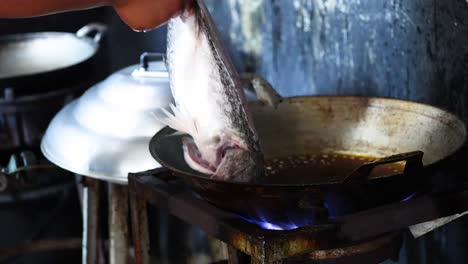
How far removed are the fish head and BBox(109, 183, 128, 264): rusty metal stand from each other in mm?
888

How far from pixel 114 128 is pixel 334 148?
0.73m

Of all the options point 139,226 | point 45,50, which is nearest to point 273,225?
point 139,226

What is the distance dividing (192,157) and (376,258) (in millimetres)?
480

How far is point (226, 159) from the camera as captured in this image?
1.55 metres

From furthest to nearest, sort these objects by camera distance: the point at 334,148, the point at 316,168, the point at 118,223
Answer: the point at 118,223 → the point at 334,148 → the point at 316,168

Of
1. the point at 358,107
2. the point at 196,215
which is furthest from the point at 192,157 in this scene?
the point at 358,107

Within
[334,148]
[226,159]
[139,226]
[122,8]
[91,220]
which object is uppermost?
[122,8]

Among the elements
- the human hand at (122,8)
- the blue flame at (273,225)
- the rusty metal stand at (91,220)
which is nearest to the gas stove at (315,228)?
the blue flame at (273,225)

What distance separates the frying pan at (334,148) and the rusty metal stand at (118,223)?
0.72m

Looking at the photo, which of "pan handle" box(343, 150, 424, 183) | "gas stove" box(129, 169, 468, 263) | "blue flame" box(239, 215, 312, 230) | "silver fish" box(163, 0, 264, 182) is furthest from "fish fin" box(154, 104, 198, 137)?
"pan handle" box(343, 150, 424, 183)

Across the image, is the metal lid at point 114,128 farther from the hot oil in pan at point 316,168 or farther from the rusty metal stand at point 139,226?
the hot oil in pan at point 316,168

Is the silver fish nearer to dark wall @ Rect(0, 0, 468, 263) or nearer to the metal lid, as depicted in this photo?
the metal lid

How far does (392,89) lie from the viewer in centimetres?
227

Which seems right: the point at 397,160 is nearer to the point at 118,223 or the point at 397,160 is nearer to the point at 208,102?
the point at 208,102
